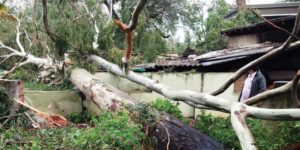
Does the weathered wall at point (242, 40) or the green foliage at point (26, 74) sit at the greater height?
the weathered wall at point (242, 40)

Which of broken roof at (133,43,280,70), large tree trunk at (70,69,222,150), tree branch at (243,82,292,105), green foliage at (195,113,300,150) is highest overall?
broken roof at (133,43,280,70)

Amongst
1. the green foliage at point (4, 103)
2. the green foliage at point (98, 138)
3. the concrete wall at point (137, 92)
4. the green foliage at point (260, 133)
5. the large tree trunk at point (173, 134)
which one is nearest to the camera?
the green foliage at point (98, 138)

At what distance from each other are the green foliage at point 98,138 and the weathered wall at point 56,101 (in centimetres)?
356

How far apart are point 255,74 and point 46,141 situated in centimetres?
384

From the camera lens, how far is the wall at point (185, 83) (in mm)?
8675

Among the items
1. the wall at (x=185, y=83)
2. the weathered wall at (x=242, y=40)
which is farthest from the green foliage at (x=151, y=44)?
the weathered wall at (x=242, y=40)

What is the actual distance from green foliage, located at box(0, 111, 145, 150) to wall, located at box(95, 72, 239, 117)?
12.6ft

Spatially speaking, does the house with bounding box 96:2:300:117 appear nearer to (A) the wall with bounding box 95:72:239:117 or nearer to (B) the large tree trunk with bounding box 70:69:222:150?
(A) the wall with bounding box 95:72:239:117

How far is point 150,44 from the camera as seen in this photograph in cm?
960

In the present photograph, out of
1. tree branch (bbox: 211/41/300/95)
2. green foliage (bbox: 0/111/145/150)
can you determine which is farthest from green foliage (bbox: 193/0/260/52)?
green foliage (bbox: 0/111/145/150)

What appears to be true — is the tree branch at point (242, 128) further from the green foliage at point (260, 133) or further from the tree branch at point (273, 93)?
the green foliage at point (260, 133)

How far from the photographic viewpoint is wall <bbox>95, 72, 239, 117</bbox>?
342 inches

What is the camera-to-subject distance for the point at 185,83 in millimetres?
9320

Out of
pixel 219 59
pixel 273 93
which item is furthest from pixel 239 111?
pixel 219 59
